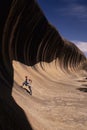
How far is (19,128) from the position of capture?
1045 cm

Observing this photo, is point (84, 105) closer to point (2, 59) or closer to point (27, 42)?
point (2, 59)

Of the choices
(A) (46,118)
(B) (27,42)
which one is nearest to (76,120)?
(A) (46,118)

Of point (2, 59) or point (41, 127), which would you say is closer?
point (41, 127)

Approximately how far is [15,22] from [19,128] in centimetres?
1758

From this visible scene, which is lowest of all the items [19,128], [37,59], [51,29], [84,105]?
[84,105]

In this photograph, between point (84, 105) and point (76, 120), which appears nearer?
point (76, 120)

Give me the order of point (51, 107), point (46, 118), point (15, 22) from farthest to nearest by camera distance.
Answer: point (15, 22)
point (51, 107)
point (46, 118)

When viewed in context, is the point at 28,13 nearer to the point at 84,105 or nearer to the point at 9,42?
the point at 9,42

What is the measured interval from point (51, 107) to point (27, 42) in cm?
1633

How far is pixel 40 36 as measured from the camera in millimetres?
37594

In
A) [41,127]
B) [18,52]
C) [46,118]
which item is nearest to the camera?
[41,127]

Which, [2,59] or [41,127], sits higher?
[2,59]

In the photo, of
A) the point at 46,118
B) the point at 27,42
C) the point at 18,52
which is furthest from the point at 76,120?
the point at 27,42

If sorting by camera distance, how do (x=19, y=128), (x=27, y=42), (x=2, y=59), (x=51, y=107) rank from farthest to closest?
(x=27, y=42) → (x=2, y=59) → (x=51, y=107) → (x=19, y=128)
